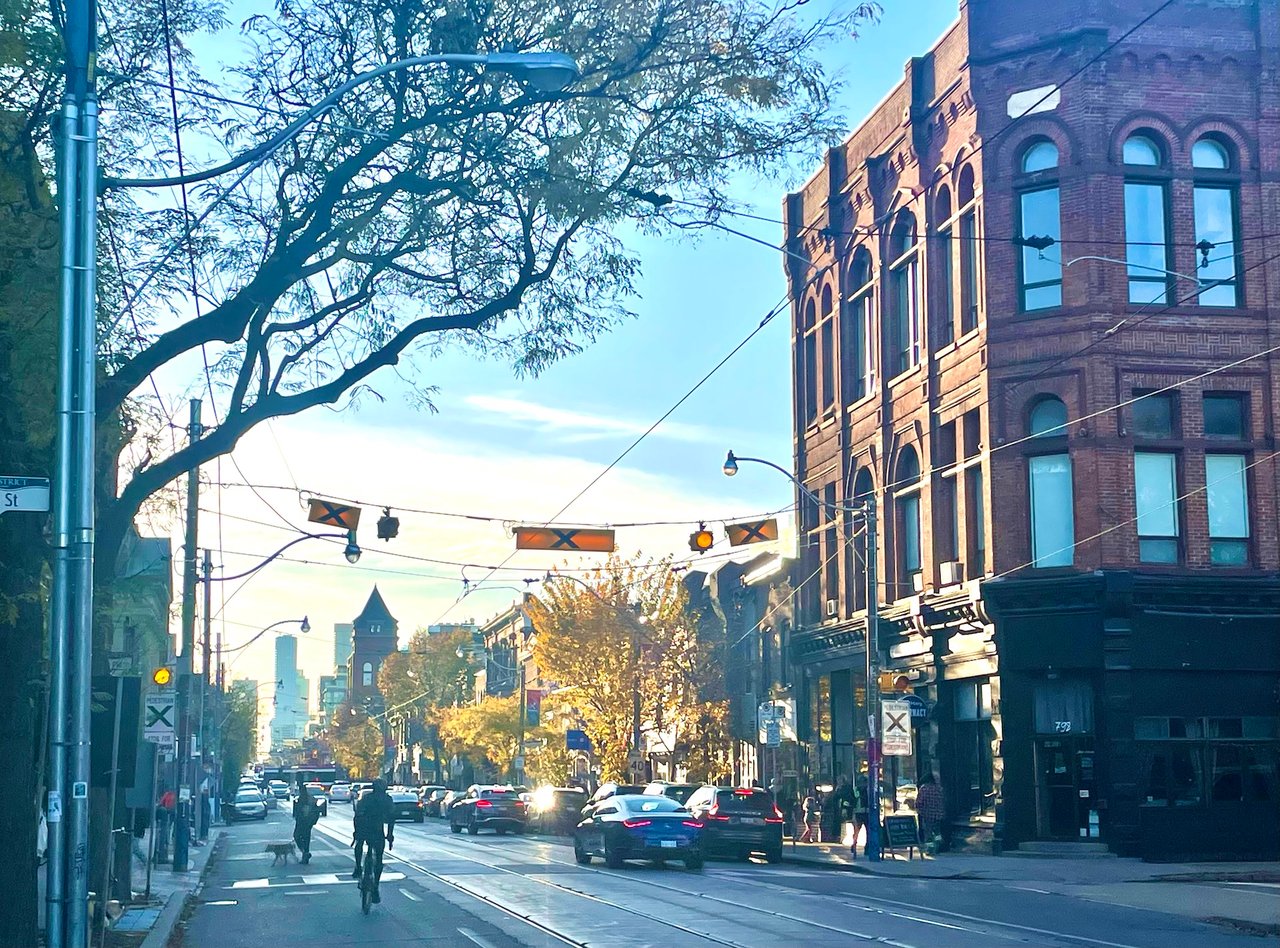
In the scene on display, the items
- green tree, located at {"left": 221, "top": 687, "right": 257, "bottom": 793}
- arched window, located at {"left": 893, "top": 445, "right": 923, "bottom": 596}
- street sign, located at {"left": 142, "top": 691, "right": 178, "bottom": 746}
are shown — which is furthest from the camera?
green tree, located at {"left": 221, "top": 687, "right": 257, "bottom": 793}

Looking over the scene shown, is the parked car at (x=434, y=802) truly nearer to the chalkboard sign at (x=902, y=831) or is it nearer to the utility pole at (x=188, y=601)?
→ the utility pole at (x=188, y=601)

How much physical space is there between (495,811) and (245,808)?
75.9 feet

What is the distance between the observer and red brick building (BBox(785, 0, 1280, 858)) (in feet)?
104

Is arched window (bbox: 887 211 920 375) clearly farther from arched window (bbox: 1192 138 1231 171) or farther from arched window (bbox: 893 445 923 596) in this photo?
arched window (bbox: 1192 138 1231 171)

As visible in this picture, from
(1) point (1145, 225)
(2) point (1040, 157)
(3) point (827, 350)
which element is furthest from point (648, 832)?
(3) point (827, 350)

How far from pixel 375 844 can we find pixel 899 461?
65.2 feet

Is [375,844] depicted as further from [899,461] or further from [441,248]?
[899,461]

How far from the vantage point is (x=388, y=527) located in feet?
97.6

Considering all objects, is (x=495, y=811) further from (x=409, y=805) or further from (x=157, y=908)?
(x=157, y=908)

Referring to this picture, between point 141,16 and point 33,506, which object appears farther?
point 141,16

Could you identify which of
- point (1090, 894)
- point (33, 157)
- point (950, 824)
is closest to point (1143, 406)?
point (950, 824)

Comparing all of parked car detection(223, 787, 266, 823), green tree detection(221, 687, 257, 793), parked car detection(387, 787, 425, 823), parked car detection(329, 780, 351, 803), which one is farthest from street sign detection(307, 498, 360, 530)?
parked car detection(329, 780, 351, 803)

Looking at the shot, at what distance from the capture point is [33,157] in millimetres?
14531

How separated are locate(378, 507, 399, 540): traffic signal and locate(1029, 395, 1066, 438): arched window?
13.1 meters
